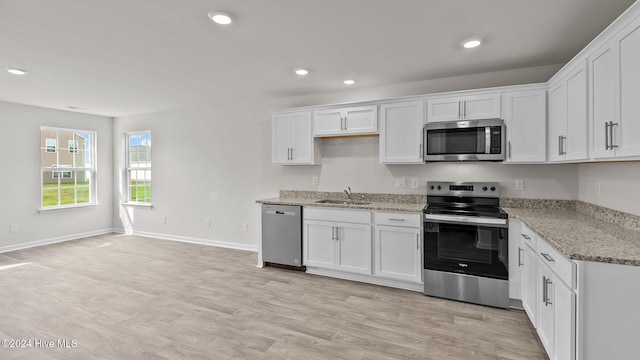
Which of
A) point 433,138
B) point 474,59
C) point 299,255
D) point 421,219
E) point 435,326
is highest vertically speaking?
point 474,59

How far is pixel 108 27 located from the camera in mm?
2367

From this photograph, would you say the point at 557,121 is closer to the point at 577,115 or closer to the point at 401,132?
the point at 577,115

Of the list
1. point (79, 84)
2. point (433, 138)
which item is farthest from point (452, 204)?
point (79, 84)

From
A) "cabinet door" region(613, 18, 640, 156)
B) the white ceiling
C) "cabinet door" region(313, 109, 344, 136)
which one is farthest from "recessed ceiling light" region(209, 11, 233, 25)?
"cabinet door" region(613, 18, 640, 156)

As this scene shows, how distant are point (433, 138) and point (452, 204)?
2.69 ft

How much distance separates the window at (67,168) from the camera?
17.6 feet

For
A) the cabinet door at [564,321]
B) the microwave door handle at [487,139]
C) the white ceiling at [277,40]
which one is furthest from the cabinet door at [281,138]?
the cabinet door at [564,321]

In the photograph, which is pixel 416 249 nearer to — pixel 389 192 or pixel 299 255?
pixel 389 192

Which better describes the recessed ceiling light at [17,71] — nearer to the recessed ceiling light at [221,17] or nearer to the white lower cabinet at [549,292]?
the recessed ceiling light at [221,17]

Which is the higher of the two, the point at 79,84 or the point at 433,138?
the point at 79,84

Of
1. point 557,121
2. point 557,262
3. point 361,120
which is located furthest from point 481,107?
point 557,262

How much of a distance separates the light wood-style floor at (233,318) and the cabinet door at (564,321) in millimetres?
465

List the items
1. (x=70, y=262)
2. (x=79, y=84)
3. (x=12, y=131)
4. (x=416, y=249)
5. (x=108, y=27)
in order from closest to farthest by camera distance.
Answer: (x=108, y=27), (x=416, y=249), (x=79, y=84), (x=70, y=262), (x=12, y=131)

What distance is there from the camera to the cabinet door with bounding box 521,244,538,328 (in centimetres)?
237
